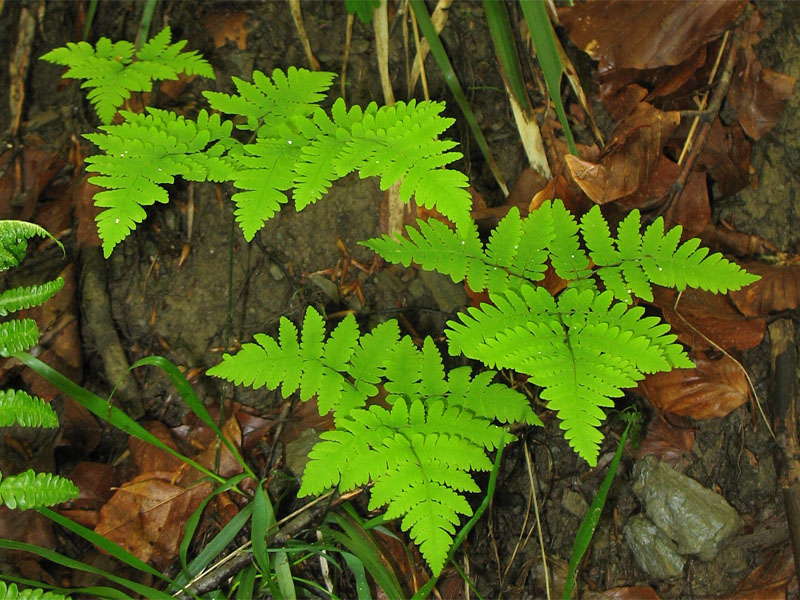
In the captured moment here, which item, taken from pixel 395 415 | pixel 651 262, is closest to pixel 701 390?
pixel 651 262

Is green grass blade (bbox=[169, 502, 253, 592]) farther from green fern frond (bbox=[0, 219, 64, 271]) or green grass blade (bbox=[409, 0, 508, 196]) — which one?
green grass blade (bbox=[409, 0, 508, 196])

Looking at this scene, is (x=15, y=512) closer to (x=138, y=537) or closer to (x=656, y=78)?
(x=138, y=537)

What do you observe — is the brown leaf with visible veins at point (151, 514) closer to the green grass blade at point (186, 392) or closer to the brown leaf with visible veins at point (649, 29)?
the green grass blade at point (186, 392)

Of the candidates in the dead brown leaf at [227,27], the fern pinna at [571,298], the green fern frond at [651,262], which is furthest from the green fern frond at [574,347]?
the dead brown leaf at [227,27]

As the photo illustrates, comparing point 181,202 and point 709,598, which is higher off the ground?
point 181,202

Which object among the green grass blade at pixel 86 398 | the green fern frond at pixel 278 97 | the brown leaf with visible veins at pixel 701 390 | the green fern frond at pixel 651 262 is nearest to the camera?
the green fern frond at pixel 651 262

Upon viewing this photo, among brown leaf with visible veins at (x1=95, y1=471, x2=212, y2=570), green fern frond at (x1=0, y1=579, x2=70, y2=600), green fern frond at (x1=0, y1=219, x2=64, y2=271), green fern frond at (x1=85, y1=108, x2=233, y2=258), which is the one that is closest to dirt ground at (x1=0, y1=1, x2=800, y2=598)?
brown leaf with visible veins at (x1=95, y1=471, x2=212, y2=570)

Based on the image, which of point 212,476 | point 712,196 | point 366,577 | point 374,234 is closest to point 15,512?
point 212,476
